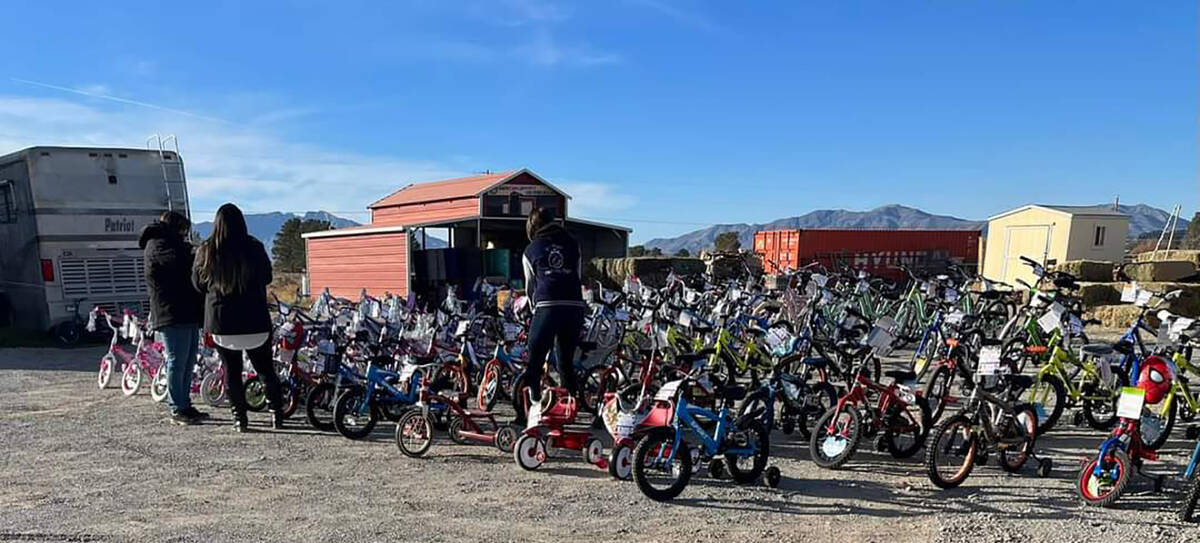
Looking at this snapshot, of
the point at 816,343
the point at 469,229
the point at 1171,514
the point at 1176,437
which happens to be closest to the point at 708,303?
the point at 816,343

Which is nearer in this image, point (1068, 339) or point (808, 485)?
point (808, 485)

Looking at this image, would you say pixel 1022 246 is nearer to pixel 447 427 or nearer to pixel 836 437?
pixel 836 437

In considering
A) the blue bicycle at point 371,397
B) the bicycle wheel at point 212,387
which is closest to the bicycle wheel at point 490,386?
the blue bicycle at point 371,397

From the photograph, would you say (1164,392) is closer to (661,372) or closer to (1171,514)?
(1171,514)

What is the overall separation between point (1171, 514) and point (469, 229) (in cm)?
1582

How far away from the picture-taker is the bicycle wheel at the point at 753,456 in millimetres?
4066

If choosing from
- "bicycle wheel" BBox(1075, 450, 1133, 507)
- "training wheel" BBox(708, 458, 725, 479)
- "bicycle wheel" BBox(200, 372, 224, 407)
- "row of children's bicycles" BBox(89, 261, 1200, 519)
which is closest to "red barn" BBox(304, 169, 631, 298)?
"row of children's bicycles" BBox(89, 261, 1200, 519)

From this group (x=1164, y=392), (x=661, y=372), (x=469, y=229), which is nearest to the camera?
(x=1164, y=392)

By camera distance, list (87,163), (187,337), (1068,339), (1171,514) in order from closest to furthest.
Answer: (1171,514)
(187,337)
(1068,339)
(87,163)

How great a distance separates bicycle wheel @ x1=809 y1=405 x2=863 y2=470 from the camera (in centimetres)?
427

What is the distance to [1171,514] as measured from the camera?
11.8 ft

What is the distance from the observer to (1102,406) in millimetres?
5266

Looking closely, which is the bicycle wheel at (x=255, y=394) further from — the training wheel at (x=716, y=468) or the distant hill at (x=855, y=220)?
the distant hill at (x=855, y=220)

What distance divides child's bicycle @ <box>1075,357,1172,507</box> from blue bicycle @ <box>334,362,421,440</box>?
3927 mm
